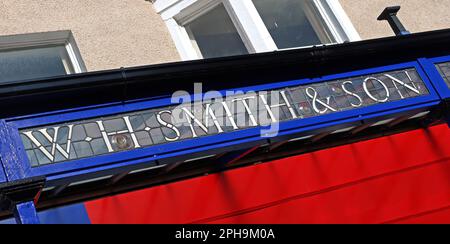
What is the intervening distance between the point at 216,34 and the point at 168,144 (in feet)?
8.17

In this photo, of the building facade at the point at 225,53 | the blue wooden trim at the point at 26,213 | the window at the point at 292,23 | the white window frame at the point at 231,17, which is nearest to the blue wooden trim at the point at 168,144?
the blue wooden trim at the point at 26,213

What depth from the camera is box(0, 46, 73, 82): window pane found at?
6.27 metres

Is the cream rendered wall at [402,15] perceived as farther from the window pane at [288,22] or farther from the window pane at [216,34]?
the window pane at [216,34]

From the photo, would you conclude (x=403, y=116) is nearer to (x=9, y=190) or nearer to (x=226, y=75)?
(x=226, y=75)

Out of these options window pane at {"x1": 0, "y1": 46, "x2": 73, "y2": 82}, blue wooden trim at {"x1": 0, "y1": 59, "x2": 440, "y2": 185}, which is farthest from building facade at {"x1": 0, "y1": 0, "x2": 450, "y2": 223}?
blue wooden trim at {"x1": 0, "y1": 59, "x2": 440, "y2": 185}

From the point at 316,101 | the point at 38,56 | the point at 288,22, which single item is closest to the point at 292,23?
the point at 288,22

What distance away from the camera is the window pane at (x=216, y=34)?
7.11m

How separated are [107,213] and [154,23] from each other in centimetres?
253

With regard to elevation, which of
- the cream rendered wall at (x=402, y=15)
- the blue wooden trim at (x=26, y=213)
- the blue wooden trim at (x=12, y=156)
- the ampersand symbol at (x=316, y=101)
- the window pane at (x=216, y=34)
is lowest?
the blue wooden trim at (x=26, y=213)

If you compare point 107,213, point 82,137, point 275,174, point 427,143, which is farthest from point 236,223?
point 427,143

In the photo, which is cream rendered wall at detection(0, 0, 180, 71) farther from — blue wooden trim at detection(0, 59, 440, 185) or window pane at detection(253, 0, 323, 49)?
blue wooden trim at detection(0, 59, 440, 185)

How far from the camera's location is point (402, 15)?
7.84 m

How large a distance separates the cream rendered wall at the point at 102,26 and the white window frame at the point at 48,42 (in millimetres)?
52
